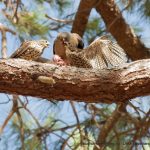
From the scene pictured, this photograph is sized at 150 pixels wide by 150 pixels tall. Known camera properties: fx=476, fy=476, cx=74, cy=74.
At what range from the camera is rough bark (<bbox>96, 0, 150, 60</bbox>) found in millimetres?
2098

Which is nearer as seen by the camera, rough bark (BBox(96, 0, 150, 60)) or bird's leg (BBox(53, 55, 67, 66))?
bird's leg (BBox(53, 55, 67, 66))

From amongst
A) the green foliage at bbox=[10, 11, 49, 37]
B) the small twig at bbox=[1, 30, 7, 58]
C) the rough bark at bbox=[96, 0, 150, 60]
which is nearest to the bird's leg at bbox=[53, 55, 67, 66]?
the small twig at bbox=[1, 30, 7, 58]

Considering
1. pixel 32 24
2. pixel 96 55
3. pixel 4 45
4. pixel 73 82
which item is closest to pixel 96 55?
pixel 96 55

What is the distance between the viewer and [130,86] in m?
1.19

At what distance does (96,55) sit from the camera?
4.58 feet

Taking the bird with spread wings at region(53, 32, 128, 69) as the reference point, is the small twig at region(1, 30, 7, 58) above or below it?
above

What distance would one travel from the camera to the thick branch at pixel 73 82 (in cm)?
118

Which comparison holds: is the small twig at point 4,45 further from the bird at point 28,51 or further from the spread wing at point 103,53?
the spread wing at point 103,53

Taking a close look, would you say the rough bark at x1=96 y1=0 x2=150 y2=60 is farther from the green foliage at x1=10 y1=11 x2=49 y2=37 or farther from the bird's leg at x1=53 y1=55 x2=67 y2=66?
the bird's leg at x1=53 y1=55 x2=67 y2=66

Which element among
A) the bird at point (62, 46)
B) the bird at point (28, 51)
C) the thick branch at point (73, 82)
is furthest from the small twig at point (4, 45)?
the thick branch at point (73, 82)

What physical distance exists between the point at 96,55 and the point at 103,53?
0.08ft

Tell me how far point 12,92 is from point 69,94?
0.14 metres

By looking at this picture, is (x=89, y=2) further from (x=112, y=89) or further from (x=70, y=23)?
(x=112, y=89)

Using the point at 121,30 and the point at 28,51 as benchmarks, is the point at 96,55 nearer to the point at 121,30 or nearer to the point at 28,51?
the point at 28,51
